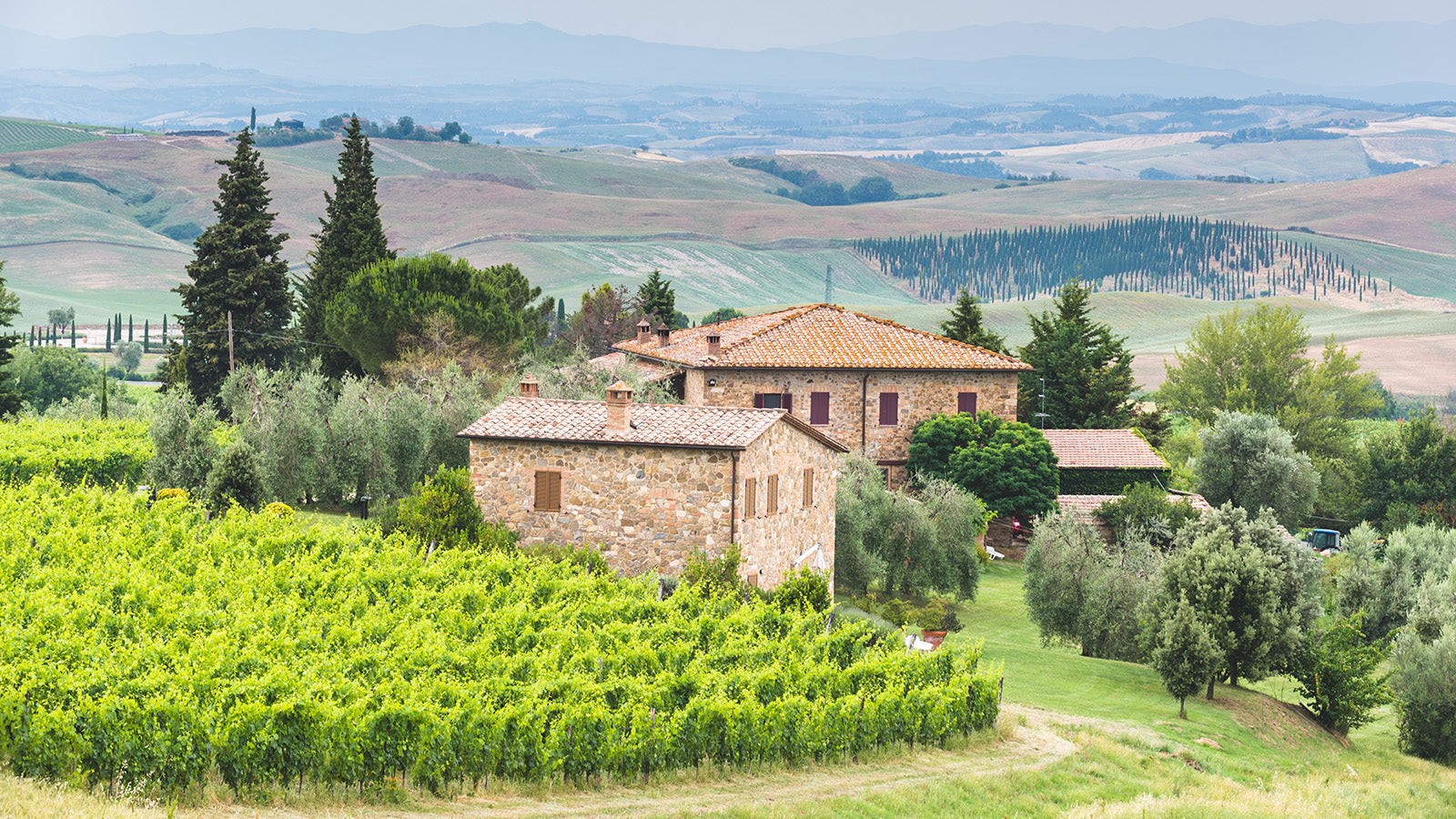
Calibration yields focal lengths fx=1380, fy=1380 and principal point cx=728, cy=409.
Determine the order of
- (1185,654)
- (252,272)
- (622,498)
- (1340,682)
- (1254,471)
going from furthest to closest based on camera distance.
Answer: (1254,471) → (252,272) → (622,498) → (1340,682) → (1185,654)

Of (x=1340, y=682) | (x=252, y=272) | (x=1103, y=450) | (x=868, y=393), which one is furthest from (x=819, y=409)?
(x=1340, y=682)

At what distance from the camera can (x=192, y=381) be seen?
61562 mm

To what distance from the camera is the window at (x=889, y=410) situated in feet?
187

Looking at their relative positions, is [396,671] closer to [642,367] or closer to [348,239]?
[642,367]

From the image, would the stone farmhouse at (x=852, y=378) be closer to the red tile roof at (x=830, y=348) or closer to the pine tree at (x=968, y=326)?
the red tile roof at (x=830, y=348)

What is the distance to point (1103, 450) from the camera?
60031 mm

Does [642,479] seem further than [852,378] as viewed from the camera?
No

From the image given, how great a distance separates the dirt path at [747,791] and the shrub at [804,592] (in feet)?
21.1

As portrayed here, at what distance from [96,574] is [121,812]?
11748 millimetres

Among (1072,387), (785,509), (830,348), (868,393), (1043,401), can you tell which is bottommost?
(785,509)

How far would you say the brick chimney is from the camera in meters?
34.5

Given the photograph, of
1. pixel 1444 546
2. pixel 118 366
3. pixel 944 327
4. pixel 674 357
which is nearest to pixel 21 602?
pixel 674 357

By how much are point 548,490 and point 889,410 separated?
80.5 feet

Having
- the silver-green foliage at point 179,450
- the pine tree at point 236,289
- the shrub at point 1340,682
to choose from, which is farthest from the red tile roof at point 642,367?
the shrub at point 1340,682
